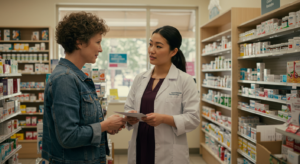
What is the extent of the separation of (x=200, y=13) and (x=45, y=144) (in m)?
5.08

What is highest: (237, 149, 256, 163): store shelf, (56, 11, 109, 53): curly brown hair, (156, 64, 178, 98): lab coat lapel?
(56, 11, 109, 53): curly brown hair

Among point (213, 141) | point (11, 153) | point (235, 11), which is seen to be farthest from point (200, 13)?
point (11, 153)

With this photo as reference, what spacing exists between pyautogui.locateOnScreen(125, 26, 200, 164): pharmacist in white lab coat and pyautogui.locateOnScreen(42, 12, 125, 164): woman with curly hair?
0.47 metres

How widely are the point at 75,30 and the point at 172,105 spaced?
989 millimetres

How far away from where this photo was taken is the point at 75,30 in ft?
4.41

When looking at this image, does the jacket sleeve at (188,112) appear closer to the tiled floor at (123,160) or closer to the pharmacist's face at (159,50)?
the pharmacist's face at (159,50)

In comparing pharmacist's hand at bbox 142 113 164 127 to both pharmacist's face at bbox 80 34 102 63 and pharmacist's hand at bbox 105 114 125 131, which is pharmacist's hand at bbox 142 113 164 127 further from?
pharmacist's face at bbox 80 34 102 63

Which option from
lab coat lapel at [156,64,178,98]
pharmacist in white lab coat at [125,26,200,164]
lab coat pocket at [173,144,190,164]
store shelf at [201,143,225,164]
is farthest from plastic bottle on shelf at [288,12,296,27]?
store shelf at [201,143,225,164]

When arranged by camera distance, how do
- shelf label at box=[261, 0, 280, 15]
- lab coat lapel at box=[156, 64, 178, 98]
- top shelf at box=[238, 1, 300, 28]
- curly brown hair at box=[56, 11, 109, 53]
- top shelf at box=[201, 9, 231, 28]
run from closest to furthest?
curly brown hair at box=[56, 11, 109, 53] < lab coat lapel at box=[156, 64, 178, 98] < top shelf at box=[238, 1, 300, 28] < shelf label at box=[261, 0, 280, 15] < top shelf at box=[201, 9, 231, 28]

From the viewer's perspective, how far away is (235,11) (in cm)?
342

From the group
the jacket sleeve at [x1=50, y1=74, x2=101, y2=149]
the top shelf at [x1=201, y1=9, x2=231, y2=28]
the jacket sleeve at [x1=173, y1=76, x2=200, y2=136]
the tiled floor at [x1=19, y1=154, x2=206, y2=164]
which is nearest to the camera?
the jacket sleeve at [x1=50, y1=74, x2=101, y2=149]

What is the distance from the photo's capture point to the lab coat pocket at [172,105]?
1879 mm

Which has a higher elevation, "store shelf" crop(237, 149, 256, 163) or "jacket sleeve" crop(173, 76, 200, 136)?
"jacket sleeve" crop(173, 76, 200, 136)

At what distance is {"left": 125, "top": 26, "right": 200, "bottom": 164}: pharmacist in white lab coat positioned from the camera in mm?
1835
